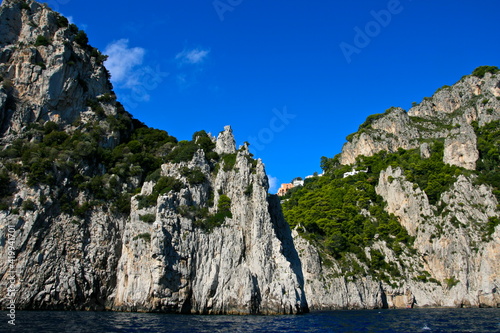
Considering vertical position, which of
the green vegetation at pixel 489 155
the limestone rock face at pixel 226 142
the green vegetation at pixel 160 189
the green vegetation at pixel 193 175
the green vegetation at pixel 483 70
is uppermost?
the green vegetation at pixel 483 70

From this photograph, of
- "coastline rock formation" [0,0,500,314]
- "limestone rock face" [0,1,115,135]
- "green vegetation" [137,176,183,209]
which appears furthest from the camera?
"limestone rock face" [0,1,115,135]

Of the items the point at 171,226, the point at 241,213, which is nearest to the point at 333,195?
the point at 241,213

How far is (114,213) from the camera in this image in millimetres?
47312

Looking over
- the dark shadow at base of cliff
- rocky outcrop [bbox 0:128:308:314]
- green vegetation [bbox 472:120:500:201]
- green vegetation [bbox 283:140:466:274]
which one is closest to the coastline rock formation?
rocky outcrop [bbox 0:128:308:314]

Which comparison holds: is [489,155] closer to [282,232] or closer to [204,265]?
[282,232]

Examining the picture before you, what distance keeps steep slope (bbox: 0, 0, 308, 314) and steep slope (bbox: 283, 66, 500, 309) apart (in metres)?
19.6

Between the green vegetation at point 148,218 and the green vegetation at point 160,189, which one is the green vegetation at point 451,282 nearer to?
the green vegetation at point 160,189

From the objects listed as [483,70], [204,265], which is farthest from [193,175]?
[483,70]

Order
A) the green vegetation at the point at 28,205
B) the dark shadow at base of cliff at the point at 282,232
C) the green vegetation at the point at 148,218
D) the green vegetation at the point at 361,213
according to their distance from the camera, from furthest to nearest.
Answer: the green vegetation at the point at 361,213
the dark shadow at base of cliff at the point at 282,232
the green vegetation at the point at 148,218
the green vegetation at the point at 28,205

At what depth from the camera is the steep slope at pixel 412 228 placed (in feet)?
211

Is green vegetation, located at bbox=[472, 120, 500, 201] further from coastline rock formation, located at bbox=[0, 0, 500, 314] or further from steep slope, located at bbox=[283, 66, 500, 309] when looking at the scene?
coastline rock formation, located at bbox=[0, 0, 500, 314]

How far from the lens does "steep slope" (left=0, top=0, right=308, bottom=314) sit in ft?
132

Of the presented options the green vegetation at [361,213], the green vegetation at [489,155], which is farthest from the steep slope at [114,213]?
the green vegetation at [489,155]

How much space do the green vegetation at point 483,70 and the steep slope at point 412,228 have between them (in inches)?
777
